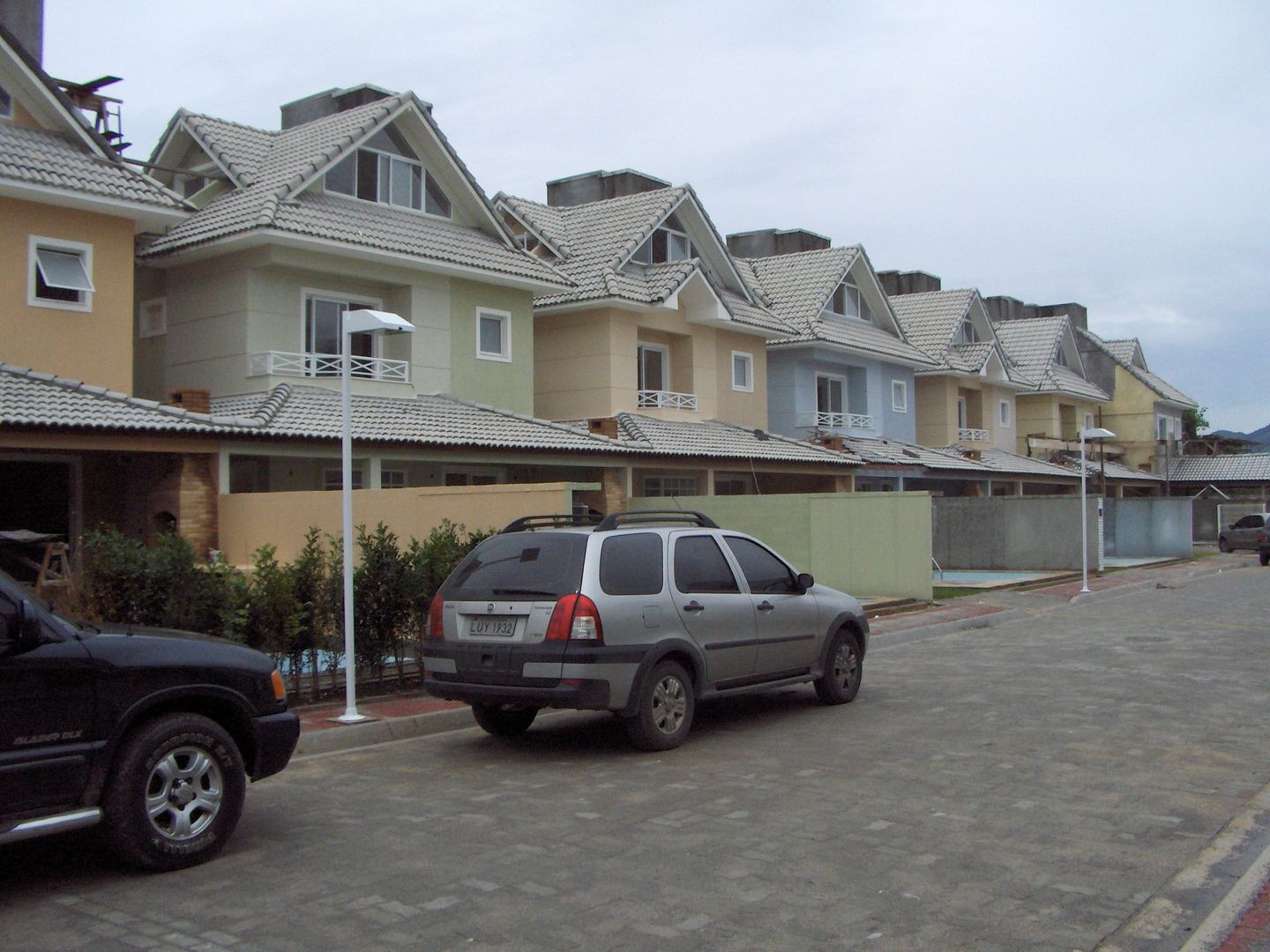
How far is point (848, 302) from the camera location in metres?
37.3

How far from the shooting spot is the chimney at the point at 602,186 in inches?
1286

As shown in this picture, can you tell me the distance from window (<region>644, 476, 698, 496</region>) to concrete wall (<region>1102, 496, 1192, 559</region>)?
15.9 metres

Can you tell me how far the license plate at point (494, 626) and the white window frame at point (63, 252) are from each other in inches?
483

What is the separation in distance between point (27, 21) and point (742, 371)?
1799 centimetres

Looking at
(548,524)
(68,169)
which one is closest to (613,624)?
(548,524)

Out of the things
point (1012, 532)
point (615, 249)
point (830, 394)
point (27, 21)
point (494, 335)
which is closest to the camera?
point (27, 21)

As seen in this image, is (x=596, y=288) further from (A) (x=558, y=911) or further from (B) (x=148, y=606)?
(A) (x=558, y=911)

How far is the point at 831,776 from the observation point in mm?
8180

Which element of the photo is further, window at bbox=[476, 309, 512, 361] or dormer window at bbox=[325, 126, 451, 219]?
window at bbox=[476, 309, 512, 361]

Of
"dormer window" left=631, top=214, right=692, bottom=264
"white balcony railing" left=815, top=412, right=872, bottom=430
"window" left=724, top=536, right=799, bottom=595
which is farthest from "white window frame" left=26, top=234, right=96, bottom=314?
"white balcony railing" left=815, top=412, right=872, bottom=430

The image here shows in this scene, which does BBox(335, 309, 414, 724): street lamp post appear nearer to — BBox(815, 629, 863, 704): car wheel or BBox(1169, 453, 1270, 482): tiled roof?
BBox(815, 629, 863, 704): car wheel

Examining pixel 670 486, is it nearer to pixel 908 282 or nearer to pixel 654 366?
pixel 654 366

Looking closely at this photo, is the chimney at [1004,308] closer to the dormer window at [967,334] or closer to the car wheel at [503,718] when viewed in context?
the dormer window at [967,334]

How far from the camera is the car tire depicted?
8859 millimetres
